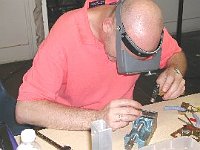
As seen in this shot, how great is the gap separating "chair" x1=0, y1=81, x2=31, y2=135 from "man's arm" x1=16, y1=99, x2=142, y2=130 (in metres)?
0.18

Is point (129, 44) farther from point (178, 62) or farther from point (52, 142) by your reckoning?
point (178, 62)

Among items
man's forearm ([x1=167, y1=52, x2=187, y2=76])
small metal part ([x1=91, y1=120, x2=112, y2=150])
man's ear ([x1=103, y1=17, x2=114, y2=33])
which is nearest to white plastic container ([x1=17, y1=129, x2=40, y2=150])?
small metal part ([x1=91, y1=120, x2=112, y2=150])

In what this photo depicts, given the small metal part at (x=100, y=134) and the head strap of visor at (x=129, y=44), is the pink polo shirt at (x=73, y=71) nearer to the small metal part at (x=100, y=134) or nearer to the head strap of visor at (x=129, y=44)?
the head strap of visor at (x=129, y=44)

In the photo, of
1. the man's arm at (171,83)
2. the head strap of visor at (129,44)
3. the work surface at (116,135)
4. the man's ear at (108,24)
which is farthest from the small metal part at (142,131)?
the man's ear at (108,24)

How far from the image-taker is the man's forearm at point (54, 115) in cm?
133

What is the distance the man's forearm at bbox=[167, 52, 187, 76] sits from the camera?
1.67 meters

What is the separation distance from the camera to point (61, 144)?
1280 millimetres

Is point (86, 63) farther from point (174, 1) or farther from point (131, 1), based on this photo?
point (174, 1)

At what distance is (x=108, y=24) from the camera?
1347 mm

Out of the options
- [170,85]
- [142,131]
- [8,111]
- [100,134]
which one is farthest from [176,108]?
[8,111]

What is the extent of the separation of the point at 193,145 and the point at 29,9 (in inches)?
110

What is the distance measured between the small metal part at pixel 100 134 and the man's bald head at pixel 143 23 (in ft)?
1.33

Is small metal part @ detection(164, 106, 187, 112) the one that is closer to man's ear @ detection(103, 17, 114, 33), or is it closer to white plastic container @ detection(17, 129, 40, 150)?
man's ear @ detection(103, 17, 114, 33)

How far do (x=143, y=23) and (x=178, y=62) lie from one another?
1.83 ft
